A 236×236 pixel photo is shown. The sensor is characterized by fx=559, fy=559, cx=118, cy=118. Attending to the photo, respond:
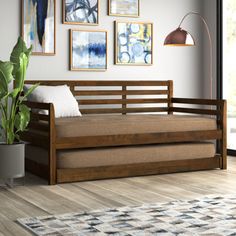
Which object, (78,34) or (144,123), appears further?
(78,34)

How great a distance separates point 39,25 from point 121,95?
1.14 m

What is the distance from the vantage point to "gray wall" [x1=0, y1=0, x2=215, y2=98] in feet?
17.6

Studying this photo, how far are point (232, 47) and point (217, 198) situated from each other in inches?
105

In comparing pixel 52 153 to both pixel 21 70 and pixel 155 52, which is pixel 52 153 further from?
pixel 155 52

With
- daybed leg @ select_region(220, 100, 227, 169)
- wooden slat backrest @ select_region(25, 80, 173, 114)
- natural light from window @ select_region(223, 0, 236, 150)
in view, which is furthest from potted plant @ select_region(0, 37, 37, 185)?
natural light from window @ select_region(223, 0, 236, 150)

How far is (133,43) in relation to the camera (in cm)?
596

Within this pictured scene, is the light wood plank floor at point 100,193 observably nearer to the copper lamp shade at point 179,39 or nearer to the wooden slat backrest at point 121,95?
the wooden slat backrest at point 121,95

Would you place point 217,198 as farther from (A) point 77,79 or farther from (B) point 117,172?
(A) point 77,79

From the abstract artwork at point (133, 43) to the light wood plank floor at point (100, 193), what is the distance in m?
1.55

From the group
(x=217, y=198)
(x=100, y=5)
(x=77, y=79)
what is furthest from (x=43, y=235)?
(x=100, y=5)

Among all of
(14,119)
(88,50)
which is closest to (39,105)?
(14,119)

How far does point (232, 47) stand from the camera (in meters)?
6.13

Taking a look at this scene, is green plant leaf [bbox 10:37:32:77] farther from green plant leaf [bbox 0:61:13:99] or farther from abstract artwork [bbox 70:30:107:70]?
abstract artwork [bbox 70:30:107:70]

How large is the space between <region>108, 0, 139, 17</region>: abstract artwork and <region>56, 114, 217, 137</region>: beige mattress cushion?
1.33 meters
